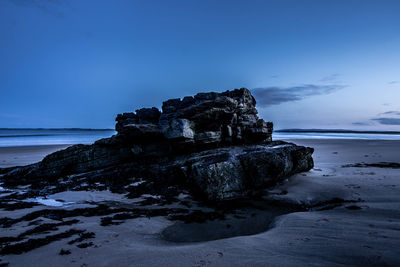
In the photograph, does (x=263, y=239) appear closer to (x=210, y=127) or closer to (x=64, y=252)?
(x=64, y=252)

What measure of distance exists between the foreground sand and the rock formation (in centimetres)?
173

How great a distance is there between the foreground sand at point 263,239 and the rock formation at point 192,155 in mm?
1733

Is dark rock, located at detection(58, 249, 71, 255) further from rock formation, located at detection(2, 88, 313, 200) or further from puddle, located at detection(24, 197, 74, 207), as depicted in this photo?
rock formation, located at detection(2, 88, 313, 200)

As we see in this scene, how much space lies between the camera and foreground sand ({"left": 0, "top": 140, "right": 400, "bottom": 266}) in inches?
152

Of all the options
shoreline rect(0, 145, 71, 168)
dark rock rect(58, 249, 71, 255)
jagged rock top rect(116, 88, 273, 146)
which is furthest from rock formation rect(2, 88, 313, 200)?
shoreline rect(0, 145, 71, 168)

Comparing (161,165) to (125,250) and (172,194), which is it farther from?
(125,250)

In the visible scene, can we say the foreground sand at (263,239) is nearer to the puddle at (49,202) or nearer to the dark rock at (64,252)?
the dark rock at (64,252)

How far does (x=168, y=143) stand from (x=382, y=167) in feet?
43.3

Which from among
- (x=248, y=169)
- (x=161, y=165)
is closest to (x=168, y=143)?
(x=161, y=165)

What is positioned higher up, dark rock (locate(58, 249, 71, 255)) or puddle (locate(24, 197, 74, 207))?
dark rock (locate(58, 249, 71, 255))

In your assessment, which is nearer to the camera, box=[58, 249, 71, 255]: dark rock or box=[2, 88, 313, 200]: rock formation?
box=[58, 249, 71, 255]: dark rock

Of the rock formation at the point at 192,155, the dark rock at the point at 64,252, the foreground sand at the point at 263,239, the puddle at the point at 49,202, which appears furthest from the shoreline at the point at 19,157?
the dark rock at the point at 64,252

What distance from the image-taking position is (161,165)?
11695 mm

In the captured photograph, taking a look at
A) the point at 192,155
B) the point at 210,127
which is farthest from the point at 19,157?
the point at 210,127
